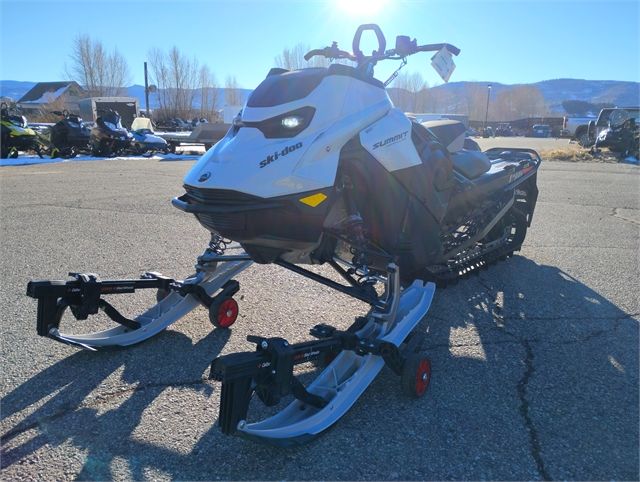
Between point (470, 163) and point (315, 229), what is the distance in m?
2.26

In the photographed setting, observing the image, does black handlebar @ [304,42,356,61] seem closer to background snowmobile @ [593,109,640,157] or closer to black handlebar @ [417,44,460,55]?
black handlebar @ [417,44,460,55]

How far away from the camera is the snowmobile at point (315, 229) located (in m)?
2.55

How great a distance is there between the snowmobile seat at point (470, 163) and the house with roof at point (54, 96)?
58712mm

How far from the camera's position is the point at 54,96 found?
6538 cm

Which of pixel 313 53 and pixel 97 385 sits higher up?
pixel 313 53

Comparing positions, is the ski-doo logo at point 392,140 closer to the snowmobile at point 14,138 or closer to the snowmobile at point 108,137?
the snowmobile at point 14,138

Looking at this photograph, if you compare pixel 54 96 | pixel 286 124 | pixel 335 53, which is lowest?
pixel 286 124

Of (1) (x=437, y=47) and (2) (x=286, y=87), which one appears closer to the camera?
(2) (x=286, y=87)

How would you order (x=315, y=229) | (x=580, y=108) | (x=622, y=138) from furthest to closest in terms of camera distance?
(x=580, y=108) → (x=622, y=138) → (x=315, y=229)

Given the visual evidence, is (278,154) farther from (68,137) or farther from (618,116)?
(618,116)

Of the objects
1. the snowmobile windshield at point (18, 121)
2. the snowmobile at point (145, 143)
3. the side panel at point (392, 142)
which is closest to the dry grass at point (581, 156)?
the snowmobile at point (145, 143)

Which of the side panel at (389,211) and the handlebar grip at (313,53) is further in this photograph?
the handlebar grip at (313,53)

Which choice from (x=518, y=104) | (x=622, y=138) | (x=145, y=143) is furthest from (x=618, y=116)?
(x=518, y=104)

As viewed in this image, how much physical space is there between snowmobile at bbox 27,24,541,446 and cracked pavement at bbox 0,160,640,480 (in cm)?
19
